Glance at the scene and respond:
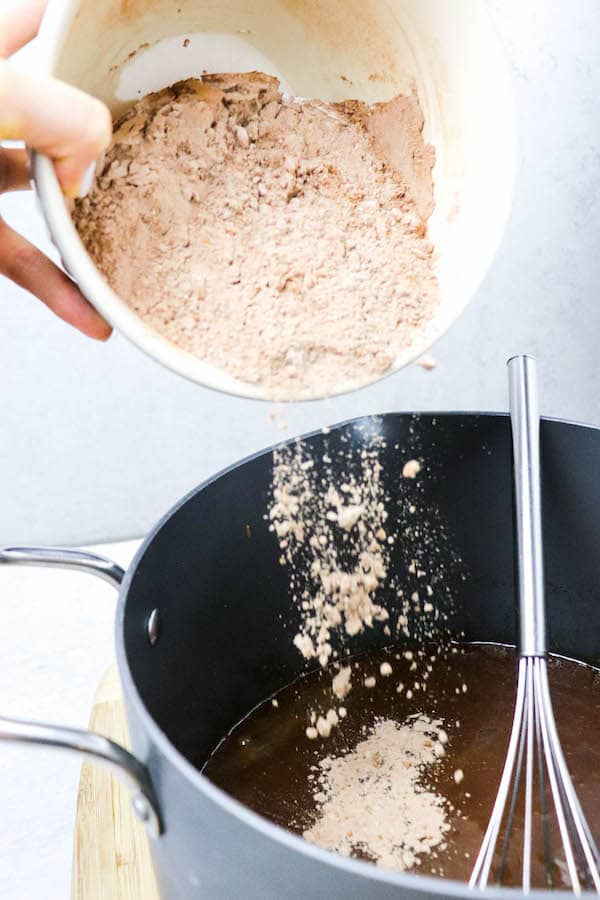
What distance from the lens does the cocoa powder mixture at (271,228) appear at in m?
0.56

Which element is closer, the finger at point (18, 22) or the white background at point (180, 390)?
the finger at point (18, 22)

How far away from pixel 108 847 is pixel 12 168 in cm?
48

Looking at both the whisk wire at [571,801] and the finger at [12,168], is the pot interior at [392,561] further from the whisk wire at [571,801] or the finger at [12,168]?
the finger at [12,168]

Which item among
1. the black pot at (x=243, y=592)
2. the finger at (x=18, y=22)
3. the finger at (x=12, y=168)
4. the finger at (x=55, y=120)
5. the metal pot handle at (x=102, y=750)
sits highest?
the finger at (x=18, y=22)

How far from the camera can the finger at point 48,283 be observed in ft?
2.03

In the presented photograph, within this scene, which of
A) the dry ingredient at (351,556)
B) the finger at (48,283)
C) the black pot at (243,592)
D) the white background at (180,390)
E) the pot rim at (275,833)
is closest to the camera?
the pot rim at (275,833)

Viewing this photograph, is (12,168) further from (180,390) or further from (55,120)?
(180,390)

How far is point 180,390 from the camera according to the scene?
1229mm

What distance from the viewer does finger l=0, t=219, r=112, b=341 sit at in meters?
0.62

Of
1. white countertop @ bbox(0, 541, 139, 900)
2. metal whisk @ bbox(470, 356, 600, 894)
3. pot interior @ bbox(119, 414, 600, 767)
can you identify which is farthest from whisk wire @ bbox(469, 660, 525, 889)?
white countertop @ bbox(0, 541, 139, 900)

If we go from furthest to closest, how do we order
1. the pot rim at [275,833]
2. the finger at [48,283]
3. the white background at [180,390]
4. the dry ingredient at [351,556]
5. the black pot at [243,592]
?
1. the white background at [180,390]
2. the dry ingredient at [351,556]
3. the finger at [48,283]
4. the black pot at [243,592]
5. the pot rim at [275,833]

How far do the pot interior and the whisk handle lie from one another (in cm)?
5

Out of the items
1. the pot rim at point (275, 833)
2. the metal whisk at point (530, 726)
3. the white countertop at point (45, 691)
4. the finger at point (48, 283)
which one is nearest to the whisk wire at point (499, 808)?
the metal whisk at point (530, 726)

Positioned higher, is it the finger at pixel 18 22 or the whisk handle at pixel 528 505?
the finger at pixel 18 22
